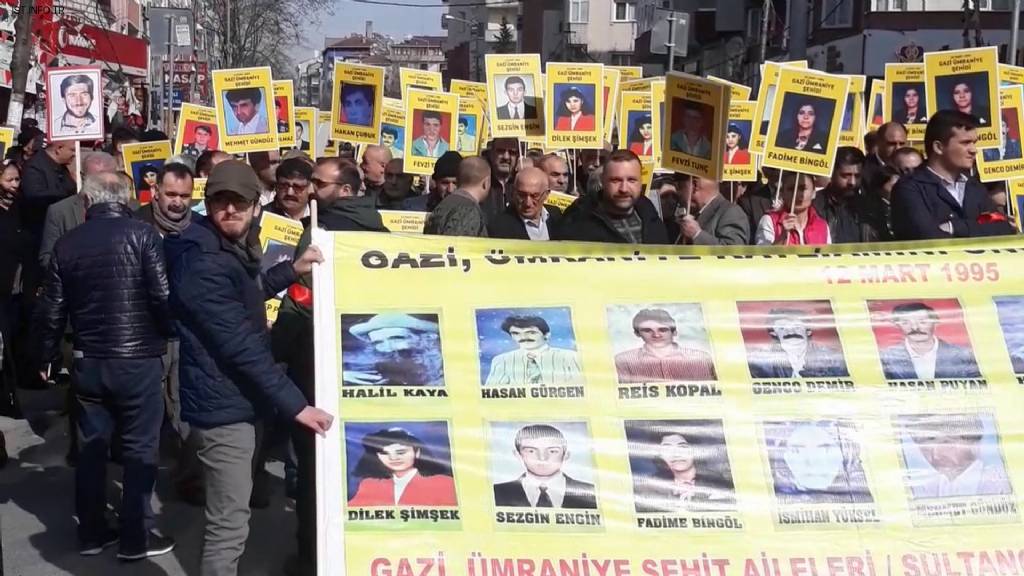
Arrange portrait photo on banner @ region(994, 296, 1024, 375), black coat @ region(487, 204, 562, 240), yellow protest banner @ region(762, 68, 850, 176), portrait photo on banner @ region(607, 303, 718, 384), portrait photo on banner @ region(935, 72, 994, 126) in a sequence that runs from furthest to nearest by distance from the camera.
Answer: portrait photo on banner @ region(935, 72, 994, 126) → yellow protest banner @ region(762, 68, 850, 176) → black coat @ region(487, 204, 562, 240) → portrait photo on banner @ region(994, 296, 1024, 375) → portrait photo on banner @ region(607, 303, 718, 384)

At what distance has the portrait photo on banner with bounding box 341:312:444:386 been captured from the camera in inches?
177

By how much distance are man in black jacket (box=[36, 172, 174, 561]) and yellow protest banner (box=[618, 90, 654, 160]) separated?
5.92 metres

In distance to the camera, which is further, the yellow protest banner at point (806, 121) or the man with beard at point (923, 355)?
the yellow protest banner at point (806, 121)

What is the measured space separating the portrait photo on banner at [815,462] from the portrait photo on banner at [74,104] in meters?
7.36

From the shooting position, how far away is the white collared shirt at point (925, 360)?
4.61 meters

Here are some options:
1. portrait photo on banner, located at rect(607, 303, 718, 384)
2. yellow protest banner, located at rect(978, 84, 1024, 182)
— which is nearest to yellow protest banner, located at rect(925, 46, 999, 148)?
yellow protest banner, located at rect(978, 84, 1024, 182)

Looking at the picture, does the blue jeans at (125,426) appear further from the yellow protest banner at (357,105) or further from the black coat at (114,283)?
the yellow protest banner at (357,105)

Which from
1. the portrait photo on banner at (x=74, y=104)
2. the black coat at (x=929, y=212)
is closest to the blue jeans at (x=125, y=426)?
the black coat at (x=929, y=212)

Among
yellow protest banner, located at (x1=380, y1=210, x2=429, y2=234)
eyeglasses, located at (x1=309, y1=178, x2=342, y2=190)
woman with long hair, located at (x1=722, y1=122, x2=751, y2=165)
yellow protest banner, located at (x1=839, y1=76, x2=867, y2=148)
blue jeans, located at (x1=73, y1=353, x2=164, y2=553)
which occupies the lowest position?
blue jeans, located at (x1=73, y1=353, x2=164, y2=553)

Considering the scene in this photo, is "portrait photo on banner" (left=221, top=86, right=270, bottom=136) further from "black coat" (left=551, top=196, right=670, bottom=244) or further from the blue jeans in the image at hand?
the blue jeans

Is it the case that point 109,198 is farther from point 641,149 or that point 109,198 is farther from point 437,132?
point 641,149

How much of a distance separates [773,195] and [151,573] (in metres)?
4.68

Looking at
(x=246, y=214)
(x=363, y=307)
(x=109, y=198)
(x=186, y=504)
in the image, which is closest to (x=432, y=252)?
(x=363, y=307)

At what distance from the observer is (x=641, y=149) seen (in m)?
11.2
